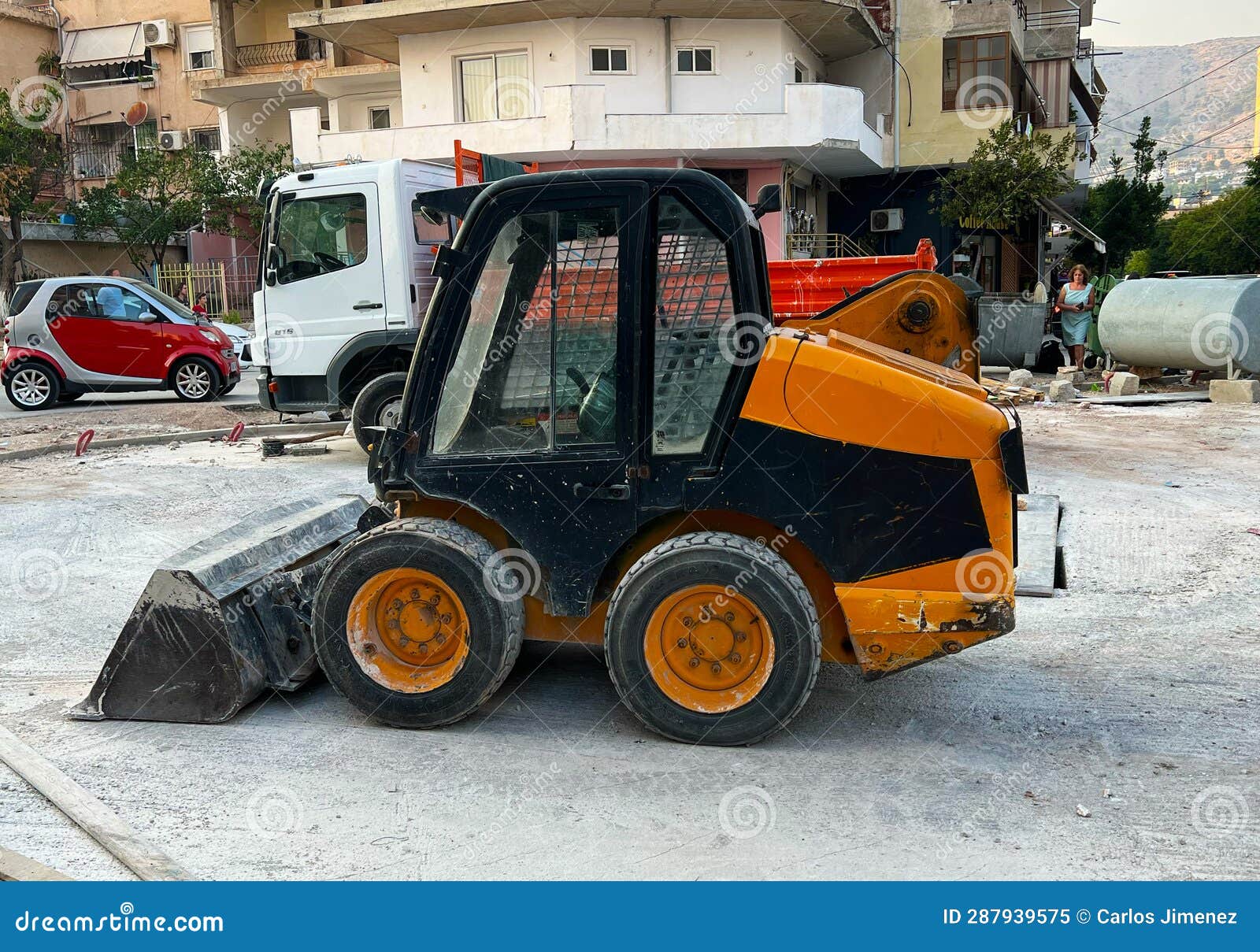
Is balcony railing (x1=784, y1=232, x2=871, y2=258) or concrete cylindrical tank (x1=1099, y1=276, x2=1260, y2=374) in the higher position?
balcony railing (x1=784, y1=232, x2=871, y2=258)

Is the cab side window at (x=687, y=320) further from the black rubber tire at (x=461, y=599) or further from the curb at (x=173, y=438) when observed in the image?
the curb at (x=173, y=438)

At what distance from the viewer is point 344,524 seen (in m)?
5.96

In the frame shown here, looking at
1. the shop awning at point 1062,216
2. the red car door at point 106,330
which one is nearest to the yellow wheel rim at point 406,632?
the red car door at point 106,330

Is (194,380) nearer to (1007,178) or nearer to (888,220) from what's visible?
(1007,178)

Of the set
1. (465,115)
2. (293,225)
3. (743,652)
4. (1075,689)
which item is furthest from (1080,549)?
(465,115)

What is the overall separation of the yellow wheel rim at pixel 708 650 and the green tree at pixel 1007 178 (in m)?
24.7

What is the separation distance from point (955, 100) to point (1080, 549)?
2518 centimetres

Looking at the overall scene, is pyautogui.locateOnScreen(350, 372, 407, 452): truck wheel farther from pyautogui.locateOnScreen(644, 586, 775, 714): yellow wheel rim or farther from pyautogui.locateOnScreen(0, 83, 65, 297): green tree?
pyautogui.locateOnScreen(0, 83, 65, 297): green tree

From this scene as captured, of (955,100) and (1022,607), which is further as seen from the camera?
(955,100)

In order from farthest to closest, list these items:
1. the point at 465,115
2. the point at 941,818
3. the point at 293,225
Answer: the point at 465,115 → the point at 293,225 → the point at 941,818

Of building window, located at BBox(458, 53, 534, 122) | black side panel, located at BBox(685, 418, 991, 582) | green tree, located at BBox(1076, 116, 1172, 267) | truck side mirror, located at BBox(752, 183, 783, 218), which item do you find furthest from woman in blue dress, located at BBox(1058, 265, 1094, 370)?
green tree, located at BBox(1076, 116, 1172, 267)

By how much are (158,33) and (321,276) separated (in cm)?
3442

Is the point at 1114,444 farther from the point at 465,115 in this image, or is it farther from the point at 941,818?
the point at 465,115

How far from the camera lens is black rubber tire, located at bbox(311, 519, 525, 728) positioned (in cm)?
444
